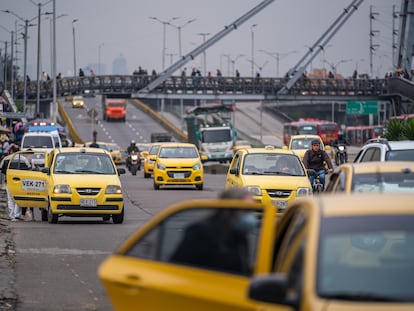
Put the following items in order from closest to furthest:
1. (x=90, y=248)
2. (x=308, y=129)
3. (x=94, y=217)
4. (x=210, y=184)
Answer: (x=90, y=248), (x=94, y=217), (x=210, y=184), (x=308, y=129)

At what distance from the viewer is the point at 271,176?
24422mm

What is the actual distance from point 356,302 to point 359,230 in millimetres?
656

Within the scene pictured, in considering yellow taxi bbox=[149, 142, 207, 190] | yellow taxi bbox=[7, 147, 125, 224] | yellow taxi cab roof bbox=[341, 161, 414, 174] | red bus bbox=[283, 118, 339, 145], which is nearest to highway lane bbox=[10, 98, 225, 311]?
yellow taxi bbox=[7, 147, 125, 224]

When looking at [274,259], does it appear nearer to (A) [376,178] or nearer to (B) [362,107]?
(A) [376,178]

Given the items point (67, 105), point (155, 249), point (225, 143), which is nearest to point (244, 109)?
point (67, 105)

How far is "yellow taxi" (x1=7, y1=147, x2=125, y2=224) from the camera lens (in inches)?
987

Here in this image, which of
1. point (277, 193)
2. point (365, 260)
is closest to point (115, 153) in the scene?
point (277, 193)

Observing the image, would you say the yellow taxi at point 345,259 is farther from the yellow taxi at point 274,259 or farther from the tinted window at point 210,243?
the tinted window at point 210,243

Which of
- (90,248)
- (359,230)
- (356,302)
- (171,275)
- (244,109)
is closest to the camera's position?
(356,302)

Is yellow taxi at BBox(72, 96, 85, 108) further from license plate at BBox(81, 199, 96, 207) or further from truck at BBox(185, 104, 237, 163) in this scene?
license plate at BBox(81, 199, 96, 207)

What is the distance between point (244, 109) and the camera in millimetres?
199875

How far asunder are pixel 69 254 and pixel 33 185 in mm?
7960

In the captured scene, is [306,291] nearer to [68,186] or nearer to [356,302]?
[356,302]

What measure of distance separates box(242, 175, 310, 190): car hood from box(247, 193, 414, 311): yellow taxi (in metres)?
15.7
